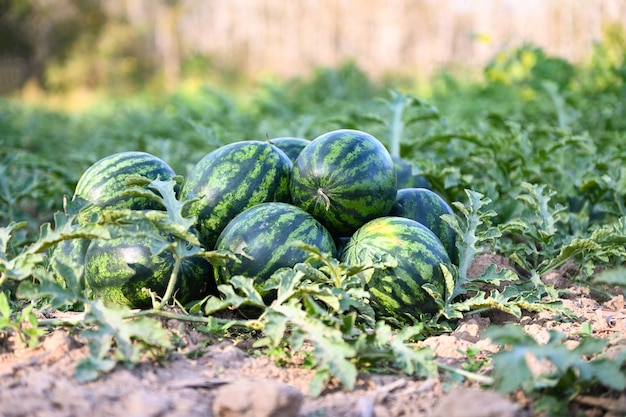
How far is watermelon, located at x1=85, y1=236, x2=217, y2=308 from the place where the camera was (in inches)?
94.9

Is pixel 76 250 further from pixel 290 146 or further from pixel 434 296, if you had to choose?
pixel 434 296

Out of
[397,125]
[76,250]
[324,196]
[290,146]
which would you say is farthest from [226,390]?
[397,125]

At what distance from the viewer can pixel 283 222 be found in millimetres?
2504

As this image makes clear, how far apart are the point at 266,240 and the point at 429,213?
0.77 m

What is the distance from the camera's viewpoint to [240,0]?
73.3ft

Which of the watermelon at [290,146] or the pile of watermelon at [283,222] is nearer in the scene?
the pile of watermelon at [283,222]

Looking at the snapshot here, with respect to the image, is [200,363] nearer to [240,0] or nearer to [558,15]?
[558,15]

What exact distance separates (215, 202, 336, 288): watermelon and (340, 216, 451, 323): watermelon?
18 cm

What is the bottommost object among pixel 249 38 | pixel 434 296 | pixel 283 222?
pixel 434 296

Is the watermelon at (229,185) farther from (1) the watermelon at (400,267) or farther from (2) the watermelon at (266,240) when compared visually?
(1) the watermelon at (400,267)

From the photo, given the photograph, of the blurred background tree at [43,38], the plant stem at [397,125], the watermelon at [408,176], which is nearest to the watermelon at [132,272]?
the watermelon at [408,176]

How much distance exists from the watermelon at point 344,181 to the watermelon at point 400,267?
0.15 m

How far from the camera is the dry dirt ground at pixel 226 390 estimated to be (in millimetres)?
1700

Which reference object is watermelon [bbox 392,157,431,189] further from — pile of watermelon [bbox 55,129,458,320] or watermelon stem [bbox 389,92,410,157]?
watermelon stem [bbox 389,92,410,157]
